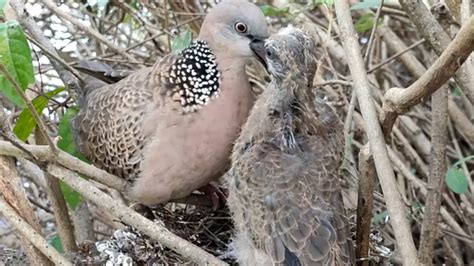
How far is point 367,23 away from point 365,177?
76 cm

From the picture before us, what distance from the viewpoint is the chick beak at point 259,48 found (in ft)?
4.94

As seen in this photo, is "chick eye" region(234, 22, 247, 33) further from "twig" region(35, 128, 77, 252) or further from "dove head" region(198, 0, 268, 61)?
"twig" region(35, 128, 77, 252)

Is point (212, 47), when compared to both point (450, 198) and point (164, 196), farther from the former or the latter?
point (450, 198)

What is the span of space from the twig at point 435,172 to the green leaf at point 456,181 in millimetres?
80

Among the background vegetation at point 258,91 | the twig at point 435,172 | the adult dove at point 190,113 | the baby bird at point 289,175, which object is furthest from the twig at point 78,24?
the twig at point 435,172

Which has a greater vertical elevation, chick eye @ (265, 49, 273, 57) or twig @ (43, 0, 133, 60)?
chick eye @ (265, 49, 273, 57)

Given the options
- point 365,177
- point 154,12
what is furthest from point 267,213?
point 154,12

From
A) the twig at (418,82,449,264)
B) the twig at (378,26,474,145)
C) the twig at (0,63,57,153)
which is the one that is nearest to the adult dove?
the twig at (0,63,57,153)

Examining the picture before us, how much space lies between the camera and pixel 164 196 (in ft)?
5.24

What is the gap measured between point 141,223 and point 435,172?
605mm

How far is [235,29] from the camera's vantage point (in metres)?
1.55

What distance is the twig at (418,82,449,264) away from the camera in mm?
1553

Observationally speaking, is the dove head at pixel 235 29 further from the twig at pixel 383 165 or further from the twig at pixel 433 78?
the twig at pixel 433 78

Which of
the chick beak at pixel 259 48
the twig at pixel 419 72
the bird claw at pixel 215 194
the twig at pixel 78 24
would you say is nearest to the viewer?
the chick beak at pixel 259 48
